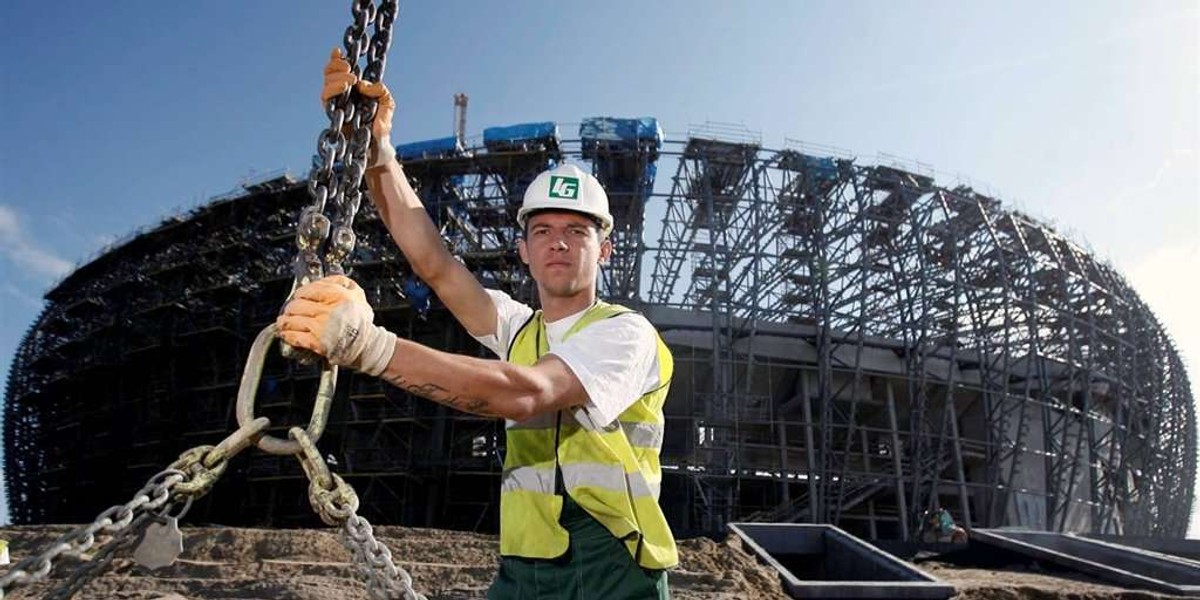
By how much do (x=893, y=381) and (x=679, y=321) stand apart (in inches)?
295

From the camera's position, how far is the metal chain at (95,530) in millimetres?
1368

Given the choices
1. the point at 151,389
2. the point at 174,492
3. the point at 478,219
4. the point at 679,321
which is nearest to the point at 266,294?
the point at 151,389

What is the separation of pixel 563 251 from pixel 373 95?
715mm

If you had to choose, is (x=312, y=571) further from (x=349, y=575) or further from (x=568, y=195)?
(x=568, y=195)

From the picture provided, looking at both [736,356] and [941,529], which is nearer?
[941,529]

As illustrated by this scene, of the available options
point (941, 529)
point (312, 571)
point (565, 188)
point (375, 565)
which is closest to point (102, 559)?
point (375, 565)

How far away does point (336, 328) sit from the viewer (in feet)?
4.92

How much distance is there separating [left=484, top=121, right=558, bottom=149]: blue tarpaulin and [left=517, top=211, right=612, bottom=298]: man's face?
806 inches

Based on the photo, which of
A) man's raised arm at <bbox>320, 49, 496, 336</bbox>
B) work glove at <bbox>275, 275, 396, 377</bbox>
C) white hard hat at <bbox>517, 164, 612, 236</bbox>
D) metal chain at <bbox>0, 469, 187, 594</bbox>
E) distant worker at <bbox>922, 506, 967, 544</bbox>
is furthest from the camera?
distant worker at <bbox>922, 506, 967, 544</bbox>

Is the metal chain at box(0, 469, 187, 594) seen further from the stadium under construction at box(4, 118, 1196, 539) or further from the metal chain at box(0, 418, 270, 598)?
the stadium under construction at box(4, 118, 1196, 539)

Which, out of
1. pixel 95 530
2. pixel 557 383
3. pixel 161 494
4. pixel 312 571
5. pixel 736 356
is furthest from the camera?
pixel 736 356

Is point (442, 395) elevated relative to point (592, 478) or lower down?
elevated

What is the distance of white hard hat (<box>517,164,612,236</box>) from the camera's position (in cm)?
212

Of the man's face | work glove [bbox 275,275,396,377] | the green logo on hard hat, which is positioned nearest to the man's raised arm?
the man's face
